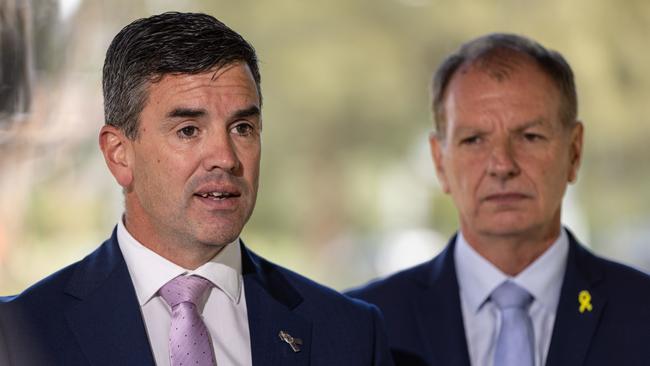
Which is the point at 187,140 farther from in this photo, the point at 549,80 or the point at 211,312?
the point at 549,80

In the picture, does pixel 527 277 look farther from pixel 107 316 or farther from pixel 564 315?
pixel 107 316

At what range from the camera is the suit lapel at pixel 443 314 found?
10.9 feet

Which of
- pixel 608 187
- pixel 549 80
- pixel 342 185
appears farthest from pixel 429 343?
pixel 608 187

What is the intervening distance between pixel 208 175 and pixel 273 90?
4.34 m

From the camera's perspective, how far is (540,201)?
3393 mm

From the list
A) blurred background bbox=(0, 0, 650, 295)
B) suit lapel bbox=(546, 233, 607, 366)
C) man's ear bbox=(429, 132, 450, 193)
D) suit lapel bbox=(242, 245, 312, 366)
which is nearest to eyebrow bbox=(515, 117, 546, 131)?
man's ear bbox=(429, 132, 450, 193)

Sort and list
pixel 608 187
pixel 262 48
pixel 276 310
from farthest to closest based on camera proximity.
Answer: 1. pixel 608 187
2. pixel 262 48
3. pixel 276 310

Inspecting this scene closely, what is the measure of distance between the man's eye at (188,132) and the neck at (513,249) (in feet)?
3.83

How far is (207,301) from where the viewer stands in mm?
2707

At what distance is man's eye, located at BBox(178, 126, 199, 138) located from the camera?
2.58m

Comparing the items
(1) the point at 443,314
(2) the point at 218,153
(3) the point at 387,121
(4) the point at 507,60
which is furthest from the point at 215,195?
(3) the point at 387,121

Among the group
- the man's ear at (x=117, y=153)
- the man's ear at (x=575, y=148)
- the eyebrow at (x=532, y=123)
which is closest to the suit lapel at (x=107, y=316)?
the man's ear at (x=117, y=153)

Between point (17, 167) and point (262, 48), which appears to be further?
point (262, 48)

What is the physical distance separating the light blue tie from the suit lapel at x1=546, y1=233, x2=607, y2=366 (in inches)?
2.8
